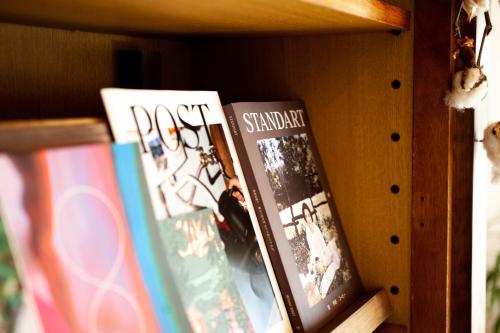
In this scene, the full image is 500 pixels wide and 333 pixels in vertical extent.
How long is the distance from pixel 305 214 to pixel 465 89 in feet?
1.01

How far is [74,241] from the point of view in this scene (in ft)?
1.72

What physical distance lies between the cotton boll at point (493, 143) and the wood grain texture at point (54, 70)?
0.60 m

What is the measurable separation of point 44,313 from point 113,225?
0.34ft

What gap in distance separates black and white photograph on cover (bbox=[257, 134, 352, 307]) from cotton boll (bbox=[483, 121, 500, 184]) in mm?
293

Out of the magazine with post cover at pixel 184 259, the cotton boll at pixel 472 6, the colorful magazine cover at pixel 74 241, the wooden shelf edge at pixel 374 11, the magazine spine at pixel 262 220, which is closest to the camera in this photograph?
the colorful magazine cover at pixel 74 241

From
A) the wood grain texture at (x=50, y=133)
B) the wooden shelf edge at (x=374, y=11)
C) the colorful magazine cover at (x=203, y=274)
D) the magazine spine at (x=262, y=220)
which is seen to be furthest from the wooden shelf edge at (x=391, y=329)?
the wood grain texture at (x=50, y=133)

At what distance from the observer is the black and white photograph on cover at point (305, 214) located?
0.90 meters

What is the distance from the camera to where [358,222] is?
1062 millimetres

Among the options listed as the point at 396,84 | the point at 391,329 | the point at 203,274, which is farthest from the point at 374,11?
the point at 391,329

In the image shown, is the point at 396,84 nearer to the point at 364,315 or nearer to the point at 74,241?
the point at 364,315

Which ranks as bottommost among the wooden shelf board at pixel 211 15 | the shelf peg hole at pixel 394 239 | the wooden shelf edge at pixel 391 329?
the wooden shelf edge at pixel 391 329

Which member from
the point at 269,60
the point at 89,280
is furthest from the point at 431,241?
the point at 89,280

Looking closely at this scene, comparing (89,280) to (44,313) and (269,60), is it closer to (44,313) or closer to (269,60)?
(44,313)

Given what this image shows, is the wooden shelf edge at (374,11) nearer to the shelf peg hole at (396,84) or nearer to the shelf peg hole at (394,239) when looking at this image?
the shelf peg hole at (396,84)
